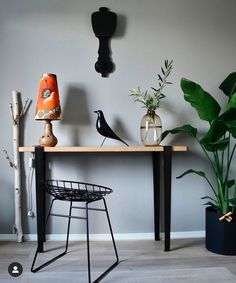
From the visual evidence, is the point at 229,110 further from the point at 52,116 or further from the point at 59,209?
the point at 59,209

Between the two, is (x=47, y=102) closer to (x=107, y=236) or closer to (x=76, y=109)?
(x=76, y=109)

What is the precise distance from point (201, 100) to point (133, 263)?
1191mm

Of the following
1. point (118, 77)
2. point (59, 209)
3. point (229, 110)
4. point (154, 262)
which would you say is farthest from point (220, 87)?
point (59, 209)

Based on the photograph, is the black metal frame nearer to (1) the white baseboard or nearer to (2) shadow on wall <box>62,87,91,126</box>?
(1) the white baseboard

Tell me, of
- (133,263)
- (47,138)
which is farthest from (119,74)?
(133,263)

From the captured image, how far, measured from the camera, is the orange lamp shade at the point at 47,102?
226 centimetres

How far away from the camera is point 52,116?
2264 millimetres

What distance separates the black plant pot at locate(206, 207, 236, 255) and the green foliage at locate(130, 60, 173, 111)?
919mm

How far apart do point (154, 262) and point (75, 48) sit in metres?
1.74

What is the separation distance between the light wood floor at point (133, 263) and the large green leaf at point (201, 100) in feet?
3.20

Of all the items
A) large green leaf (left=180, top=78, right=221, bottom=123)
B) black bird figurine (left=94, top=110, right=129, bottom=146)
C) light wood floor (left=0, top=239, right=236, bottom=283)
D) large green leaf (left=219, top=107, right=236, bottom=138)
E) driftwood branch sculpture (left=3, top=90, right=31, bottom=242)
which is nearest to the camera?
light wood floor (left=0, top=239, right=236, bottom=283)

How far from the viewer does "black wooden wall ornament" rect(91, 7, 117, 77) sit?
2525 mm

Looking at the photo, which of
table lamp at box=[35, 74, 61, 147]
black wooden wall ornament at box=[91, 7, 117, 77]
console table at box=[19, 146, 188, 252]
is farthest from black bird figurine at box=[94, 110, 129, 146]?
black wooden wall ornament at box=[91, 7, 117, 77]

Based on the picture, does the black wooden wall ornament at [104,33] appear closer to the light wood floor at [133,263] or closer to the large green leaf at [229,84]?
the large green leaf at [229,84]
